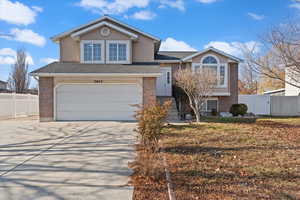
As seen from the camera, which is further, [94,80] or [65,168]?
[94,80]

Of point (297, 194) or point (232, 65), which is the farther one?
point (232, 65)

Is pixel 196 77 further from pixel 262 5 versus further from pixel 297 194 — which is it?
pixel 297 194

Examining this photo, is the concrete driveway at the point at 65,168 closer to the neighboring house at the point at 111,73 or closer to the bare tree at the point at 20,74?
the neighboring house at the point at 111,73

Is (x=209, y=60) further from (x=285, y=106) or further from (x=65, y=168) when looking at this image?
(x=65, y=168)

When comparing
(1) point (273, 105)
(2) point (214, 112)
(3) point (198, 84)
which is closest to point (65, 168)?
(3) point (198, 84)

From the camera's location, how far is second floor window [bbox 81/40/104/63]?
51.8ft

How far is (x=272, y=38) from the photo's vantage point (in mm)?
13156

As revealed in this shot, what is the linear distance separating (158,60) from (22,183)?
1450 centimetres

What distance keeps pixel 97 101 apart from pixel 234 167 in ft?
35.2

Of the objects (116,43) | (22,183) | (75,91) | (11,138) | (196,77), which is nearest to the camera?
(22,183)

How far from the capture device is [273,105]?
19859mm

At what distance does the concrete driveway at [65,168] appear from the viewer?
380 centimetres

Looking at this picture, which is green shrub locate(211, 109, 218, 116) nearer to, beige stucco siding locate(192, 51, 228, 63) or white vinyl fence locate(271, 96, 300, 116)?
beige stucco siding locate(192, 51, 228, 63)

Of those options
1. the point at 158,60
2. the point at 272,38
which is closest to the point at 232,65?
the point at 272,38
